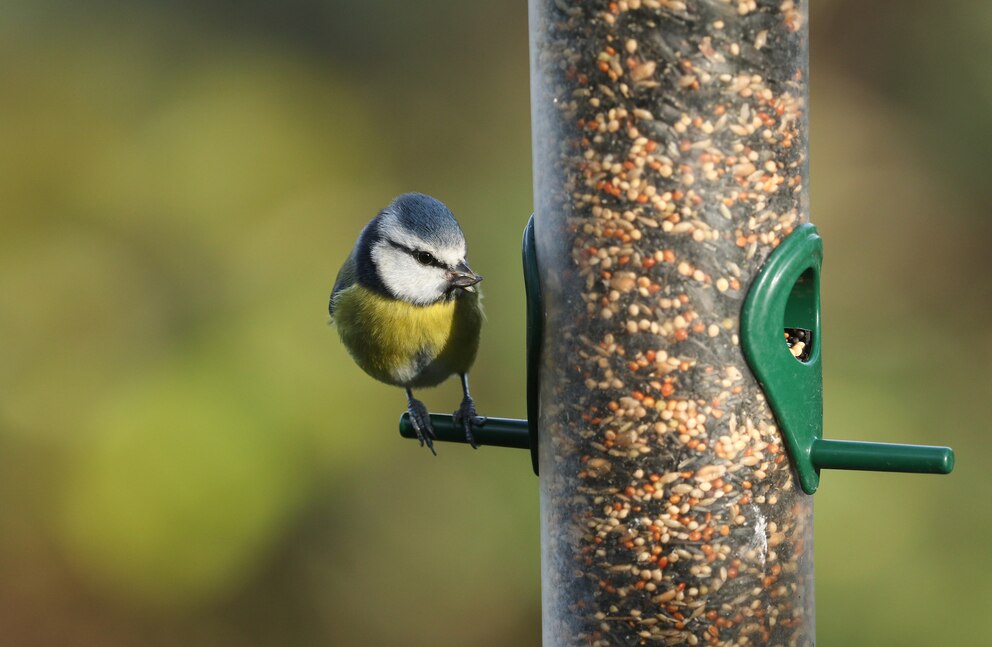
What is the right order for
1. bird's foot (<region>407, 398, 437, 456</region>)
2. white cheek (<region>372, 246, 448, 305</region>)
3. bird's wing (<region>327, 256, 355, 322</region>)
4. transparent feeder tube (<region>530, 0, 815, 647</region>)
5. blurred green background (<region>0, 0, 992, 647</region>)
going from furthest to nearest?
1. blurred green background (<region>0, 0, 992, 647</region>)
2. bird's wing (<region>327, 256, 355, 322</region>)
3. white cheek (<region>372, 246, 448, 305</region>)
4. bird's foot (<region>407, 398, 437, 456</region>)
5. transparent feeder tube (<region>530, 0, 815, 647</region>)

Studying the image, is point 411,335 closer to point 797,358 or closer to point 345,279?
point 345,279

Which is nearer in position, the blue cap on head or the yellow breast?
the blue cap on head

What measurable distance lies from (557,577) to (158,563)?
3.04 meters

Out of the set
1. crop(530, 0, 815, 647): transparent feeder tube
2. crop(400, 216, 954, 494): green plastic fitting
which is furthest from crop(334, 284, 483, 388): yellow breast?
crop(530, 0, 815, 647): transparent feeder tube

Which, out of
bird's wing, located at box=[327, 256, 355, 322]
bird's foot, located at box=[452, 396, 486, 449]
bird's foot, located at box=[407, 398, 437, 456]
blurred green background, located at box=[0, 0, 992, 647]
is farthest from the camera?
blurred green background, located at box=[0, 0, 992, 647]

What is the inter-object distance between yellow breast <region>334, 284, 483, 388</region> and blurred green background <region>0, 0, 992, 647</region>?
4.58 feet

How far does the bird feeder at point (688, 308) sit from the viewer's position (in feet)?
7.89

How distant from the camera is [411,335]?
127 inches

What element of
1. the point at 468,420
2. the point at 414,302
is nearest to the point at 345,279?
the point at 414,302

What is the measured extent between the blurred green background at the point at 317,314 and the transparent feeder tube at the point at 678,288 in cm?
199

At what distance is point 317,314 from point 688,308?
117 inches

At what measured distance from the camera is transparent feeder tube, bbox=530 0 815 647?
7.89 ft

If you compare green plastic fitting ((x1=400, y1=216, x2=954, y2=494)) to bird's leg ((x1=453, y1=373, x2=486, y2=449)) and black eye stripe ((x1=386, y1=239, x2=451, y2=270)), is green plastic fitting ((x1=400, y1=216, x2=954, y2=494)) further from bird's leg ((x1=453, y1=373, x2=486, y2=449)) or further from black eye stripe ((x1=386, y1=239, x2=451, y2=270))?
black eye stripe ((x1=386, y1=239, x2=451, y2=270))

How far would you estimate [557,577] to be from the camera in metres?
2.61
